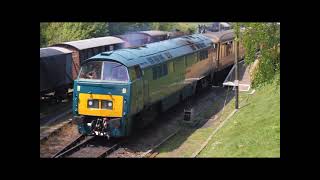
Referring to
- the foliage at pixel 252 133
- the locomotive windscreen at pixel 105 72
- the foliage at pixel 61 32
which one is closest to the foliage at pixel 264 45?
the foliage at pixel 252 133

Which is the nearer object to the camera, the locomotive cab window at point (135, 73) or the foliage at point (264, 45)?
the foliage at point (264, 45)

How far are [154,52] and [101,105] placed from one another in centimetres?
392

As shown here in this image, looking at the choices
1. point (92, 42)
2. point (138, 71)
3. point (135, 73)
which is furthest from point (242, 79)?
point (135, 73)

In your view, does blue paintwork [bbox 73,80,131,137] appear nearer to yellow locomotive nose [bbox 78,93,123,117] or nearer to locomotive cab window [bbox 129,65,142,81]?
yellow locomotive nose [bbox 78,93,123,117]

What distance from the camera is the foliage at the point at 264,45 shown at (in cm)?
1415

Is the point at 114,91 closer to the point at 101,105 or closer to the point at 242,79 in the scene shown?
the point at 101,105

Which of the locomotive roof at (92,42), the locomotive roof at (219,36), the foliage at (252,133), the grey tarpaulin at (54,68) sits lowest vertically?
the foliage at (252,133)

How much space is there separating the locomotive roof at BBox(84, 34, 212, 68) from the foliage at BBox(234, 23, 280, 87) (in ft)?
11.8

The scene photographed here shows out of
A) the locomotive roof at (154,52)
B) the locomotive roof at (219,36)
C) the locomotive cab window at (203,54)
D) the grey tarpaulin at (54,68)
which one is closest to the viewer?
the locomotive roof at (154,52)

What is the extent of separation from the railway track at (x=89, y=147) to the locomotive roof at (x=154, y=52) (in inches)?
112

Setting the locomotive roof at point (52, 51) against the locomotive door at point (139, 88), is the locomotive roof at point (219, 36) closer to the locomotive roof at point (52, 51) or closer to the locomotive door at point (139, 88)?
the locomotive roof at point (52, 51)

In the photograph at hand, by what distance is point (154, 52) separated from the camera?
672 inches

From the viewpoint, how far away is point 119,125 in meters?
14.0
